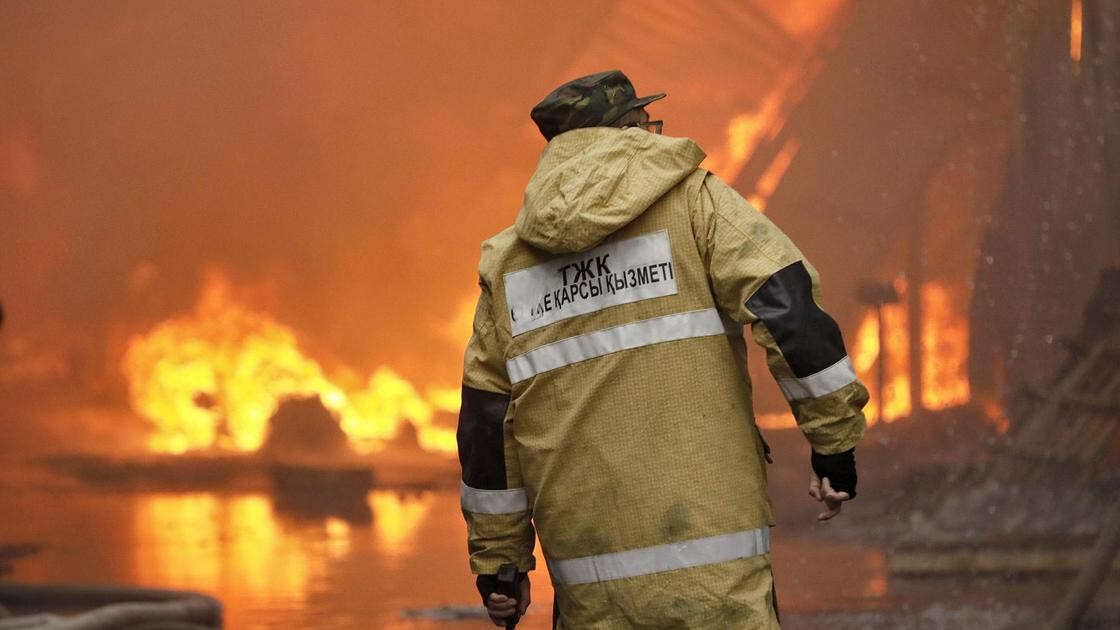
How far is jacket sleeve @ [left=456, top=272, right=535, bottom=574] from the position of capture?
7.14ft

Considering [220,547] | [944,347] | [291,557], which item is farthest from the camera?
[944,347]

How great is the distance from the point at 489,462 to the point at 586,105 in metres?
0.57

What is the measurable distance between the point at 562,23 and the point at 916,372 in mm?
3508

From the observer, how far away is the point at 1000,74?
368 inches

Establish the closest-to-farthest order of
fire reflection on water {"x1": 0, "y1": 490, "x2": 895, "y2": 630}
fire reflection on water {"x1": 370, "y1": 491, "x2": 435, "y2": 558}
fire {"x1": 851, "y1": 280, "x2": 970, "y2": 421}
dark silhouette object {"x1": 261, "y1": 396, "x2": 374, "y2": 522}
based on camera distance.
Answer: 1. fire reflection on water {"x1": 0, "y1": 490, "x2": 895, "y2": 630}
2. fire reflection on water {"x1": 370, "y1": 491, "x2": 435, "y2": 558}
3. fire {"x1": 851, "y1": 280, "x2": 970, "y2": 421}
4. dark silhouette object {"x1": 261, "y1": 396, "x2": 374, "y2": 522}

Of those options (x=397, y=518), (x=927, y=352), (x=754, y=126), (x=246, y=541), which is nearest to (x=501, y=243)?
(x=246, y=541)

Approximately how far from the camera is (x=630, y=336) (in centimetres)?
201

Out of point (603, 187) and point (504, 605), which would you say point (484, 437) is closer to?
point (504, 605)

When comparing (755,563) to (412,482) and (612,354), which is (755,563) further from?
(412,482)

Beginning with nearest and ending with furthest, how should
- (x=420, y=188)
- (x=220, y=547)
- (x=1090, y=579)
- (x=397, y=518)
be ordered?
(x=1090, y=579) < (x=220, y=547) < (x=397, y=518) < (x=420, y=188)

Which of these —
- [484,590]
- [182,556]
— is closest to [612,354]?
[484,590]

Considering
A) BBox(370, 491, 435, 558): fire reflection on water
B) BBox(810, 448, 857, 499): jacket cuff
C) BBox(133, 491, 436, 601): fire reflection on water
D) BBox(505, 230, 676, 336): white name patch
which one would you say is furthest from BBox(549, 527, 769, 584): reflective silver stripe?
BBox(370, 491, 435, 558): fire reflection on water

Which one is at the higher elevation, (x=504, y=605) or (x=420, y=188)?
(x=420, y=188)

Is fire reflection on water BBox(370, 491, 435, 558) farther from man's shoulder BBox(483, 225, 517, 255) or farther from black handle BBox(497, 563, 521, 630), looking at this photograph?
man's shoulder BBox(483, 225, 517, 255)
